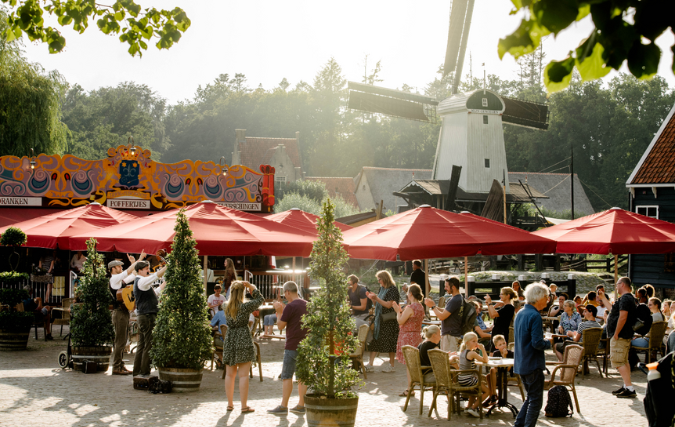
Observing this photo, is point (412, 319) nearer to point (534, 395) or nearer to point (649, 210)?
point (534, 395)

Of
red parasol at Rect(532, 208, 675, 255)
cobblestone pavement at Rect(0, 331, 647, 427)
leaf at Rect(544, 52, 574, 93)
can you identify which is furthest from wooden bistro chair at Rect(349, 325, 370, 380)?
leaf at Rect(544, 52, 574, 93)

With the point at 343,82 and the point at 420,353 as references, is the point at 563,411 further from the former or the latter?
the point at 343,82

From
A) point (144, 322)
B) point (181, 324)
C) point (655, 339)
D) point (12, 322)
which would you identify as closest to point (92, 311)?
point (144, 322)

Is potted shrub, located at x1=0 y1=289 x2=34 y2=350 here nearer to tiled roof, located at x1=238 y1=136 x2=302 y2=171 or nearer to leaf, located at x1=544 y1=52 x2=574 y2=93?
leaf, located at x1=544 y1=52 x2=574 y2=93

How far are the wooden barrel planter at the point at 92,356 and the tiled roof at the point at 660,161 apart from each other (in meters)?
21.7

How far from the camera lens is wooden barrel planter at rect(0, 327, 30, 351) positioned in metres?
13.4

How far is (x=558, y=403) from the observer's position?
325 inches

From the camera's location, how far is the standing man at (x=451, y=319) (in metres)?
9.74

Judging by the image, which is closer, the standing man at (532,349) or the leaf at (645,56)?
the leaf at (645,56)

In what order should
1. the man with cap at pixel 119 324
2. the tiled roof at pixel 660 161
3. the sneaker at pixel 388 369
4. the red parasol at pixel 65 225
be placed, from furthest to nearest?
1. the tiled roof at pixel 660 161
2. the red parasol at pixel 65 225
3. the sneaker at pixel 388 369
4. the man with cap at pixel 119 324

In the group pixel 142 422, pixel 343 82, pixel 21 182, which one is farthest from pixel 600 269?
pixel 343 82

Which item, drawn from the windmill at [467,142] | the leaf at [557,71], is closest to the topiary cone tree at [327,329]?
the leaf at [557,71]

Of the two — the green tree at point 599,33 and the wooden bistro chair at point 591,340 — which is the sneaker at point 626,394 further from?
the green tree at point 599,33

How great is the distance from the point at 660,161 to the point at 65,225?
2176 centimetres
